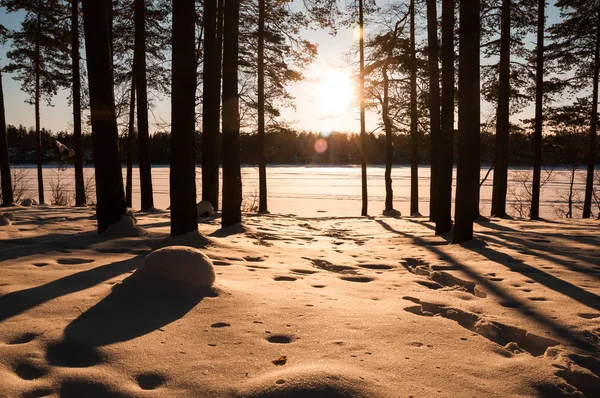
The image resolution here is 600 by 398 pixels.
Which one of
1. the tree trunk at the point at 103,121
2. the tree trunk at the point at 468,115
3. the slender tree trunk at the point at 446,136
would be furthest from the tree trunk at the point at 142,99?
the tree trunk at the point at 468,115

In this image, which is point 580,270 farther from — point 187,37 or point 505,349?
point 187,37

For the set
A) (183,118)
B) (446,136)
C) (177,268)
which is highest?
(183,118)

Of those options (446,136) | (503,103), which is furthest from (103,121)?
(503,103)

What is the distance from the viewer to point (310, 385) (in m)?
1.93

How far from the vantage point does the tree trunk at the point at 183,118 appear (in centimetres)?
564

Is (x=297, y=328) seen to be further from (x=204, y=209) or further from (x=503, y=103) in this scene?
(x=503, y=103)

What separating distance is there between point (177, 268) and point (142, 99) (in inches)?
375

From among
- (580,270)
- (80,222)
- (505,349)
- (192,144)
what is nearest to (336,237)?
(192,144)

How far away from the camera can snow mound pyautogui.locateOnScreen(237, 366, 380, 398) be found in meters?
1.88

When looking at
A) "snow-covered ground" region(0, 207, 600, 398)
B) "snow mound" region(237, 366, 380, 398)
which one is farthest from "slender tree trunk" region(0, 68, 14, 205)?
"snow mound" region(237, 366, 380, 398)

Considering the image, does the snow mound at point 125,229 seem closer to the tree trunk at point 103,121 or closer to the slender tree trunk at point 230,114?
the tree trunk at point 103,121

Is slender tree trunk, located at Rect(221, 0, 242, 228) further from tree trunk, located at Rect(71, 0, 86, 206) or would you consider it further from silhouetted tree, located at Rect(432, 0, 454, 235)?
tree trunk, located at Rect(71, 0, 86, 206)

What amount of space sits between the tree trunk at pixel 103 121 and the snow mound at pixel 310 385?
4.75m

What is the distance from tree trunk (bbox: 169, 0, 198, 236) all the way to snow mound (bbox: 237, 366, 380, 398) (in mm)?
4172
